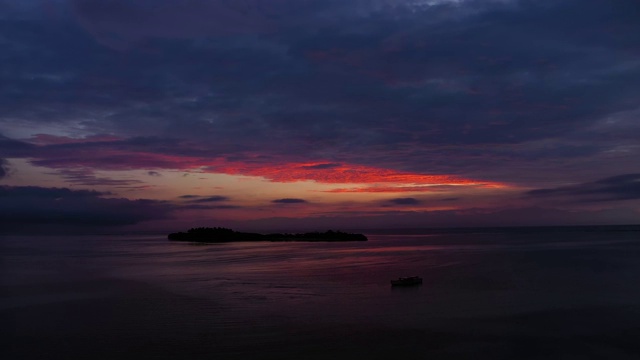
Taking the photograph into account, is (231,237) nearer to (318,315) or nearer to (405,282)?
(405,282)

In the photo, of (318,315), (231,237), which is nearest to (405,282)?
(318,315)

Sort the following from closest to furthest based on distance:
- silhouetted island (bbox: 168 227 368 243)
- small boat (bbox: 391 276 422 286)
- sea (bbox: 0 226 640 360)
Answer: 1. sea (bbox: 0 226 640 360)
2. small boat (bbox: 391 276 422 286)
3. silhouetted island (bbox: 168 227 368 243)

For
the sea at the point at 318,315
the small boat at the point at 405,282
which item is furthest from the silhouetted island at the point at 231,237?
the small boat at the point at 405,282

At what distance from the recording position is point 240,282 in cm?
3041

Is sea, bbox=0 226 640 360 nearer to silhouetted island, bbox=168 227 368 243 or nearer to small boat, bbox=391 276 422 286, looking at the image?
small boat, bbox=391 276 422 286

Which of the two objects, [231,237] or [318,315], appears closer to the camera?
[318,315]

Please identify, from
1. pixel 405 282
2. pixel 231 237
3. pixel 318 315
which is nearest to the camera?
pixel 318 315

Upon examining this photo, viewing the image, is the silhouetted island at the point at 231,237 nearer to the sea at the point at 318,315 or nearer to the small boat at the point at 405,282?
the sea at the point at 318,315

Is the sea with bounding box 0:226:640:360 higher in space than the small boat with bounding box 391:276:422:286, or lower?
lower

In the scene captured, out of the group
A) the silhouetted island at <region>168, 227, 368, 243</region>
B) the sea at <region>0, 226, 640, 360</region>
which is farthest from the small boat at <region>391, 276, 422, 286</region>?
the silhouetted island at <region>168, 227, 368, 243</region>

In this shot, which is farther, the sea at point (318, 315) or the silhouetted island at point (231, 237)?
the silhouetted island at point (231, 237)

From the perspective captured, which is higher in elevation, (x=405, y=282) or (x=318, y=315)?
(x=405, y=282)

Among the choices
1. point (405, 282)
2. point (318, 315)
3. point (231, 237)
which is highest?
point (231, 237)

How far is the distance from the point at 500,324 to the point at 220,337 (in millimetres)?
10447
